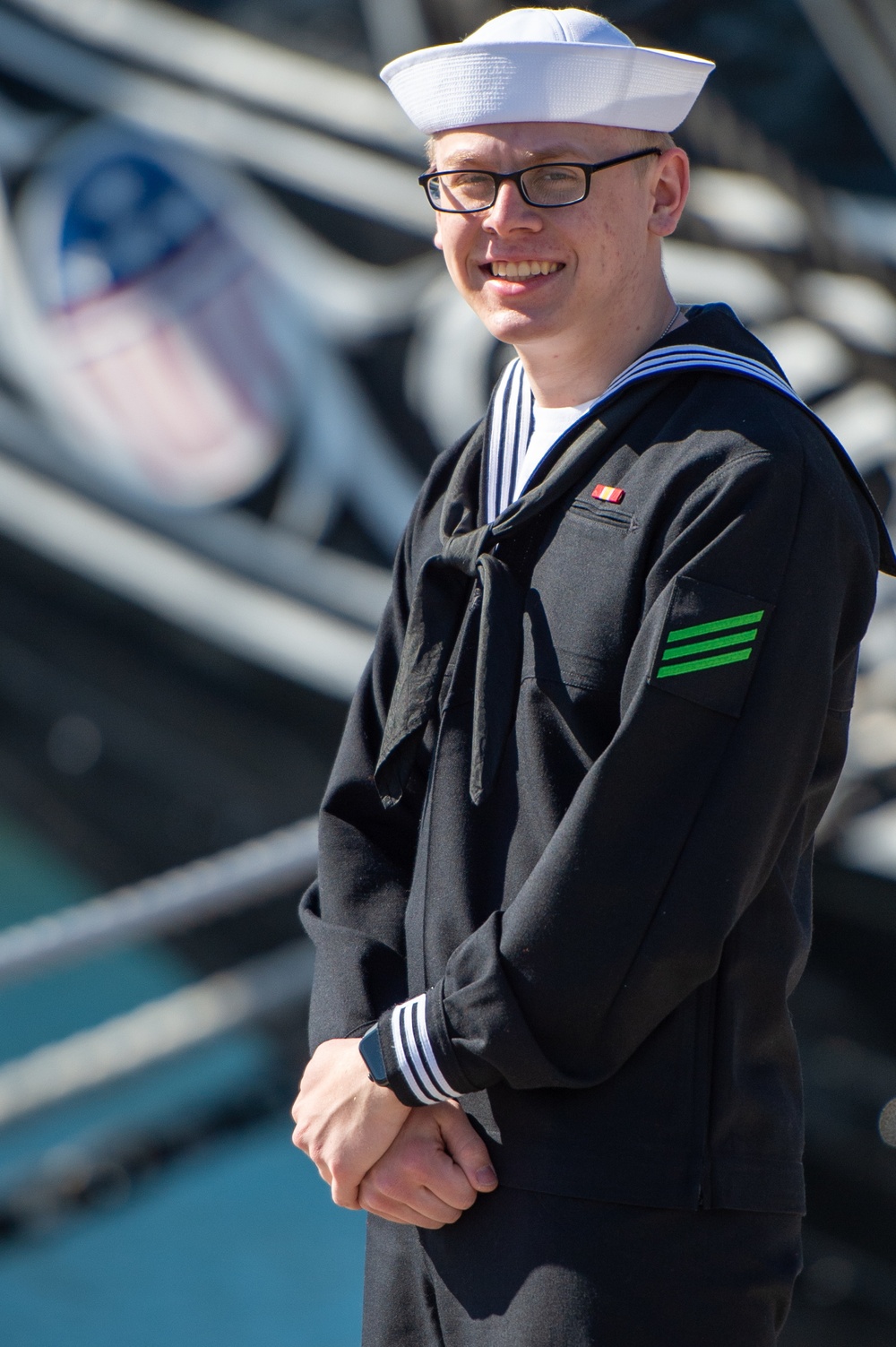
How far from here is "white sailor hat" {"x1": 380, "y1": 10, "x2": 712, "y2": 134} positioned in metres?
0.94

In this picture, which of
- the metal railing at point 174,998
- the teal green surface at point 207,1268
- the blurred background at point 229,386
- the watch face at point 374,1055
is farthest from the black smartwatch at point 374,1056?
the blurred background at point 229,386

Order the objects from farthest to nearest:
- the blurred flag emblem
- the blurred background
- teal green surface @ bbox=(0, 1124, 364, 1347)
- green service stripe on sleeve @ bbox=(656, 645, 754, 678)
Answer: the blurred flag emblem, the blurred background, teal green surface @ bbox=(0, 1124, 364, 1347), green service stripe on sleeve @ bbox=(656, 645, 754, 678)

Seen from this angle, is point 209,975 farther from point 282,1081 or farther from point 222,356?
point 222,356

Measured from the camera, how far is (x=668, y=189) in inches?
39.3

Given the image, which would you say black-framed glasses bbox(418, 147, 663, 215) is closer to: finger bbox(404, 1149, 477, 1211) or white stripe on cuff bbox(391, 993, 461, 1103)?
white stripe on cuff bbox(391, 993, 461, 1103)

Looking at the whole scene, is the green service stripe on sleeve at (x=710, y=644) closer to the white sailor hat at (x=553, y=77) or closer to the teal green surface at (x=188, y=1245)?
the white sailor hat at (x=553, y=77)

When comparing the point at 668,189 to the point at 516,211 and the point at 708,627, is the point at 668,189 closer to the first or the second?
the point at 516,211

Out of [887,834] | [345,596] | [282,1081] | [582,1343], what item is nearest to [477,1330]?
[582,1343]

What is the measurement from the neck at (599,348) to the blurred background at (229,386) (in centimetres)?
218

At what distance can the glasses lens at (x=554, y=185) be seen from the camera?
3.14 ft

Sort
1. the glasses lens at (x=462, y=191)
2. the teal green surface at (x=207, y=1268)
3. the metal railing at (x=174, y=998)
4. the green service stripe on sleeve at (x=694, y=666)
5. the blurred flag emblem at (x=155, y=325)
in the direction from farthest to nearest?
the blurred flag emblem at (x=155, y=325) < the teal green surface at (x=207, y=1268) < the metal railing at (x=174, y=998) < the glasses lens at (x=462, y=191) < the green service stripe on sleeve at (x=694, y=666)

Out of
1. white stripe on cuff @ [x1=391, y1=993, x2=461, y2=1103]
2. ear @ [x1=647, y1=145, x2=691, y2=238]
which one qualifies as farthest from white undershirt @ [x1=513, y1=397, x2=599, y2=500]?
white stripe on cuff @ [x1=391, y1=993, x2=461, y2=1103]

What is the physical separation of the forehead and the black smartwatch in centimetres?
58

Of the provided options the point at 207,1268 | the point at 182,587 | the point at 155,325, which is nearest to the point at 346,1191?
the point at 207,1268
